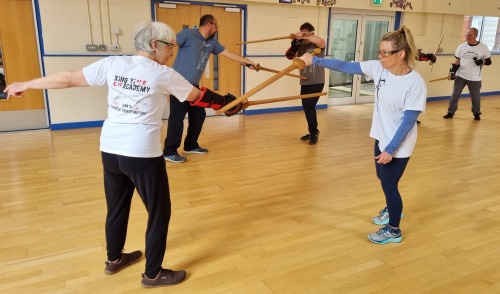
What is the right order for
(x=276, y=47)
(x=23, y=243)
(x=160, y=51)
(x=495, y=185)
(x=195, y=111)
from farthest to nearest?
(x=276, y=47) < (x=195, y=111) < (x=495, y=185) < (x=23, y=243) < (x=160, y=51)

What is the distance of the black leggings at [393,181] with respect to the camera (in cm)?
257

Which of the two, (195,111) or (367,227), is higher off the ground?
(195,111)

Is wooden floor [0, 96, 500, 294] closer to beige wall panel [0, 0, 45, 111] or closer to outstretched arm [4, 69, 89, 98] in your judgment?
beige wall panel [0, 0, 45, 111]

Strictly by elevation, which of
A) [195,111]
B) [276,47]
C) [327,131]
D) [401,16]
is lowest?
[327,131]

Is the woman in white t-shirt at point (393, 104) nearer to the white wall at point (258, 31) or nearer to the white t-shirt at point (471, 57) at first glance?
the white wall at point (258, 31)

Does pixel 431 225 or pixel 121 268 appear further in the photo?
pixel 431 225

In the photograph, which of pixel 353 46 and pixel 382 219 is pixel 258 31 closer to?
pixel 353 46

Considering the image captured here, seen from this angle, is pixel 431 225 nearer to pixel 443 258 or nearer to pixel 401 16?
pixel 443 258

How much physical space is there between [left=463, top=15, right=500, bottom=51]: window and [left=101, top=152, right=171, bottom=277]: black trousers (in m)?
10.7

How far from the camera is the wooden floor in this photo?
2.35 m

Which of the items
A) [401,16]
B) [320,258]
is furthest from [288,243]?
[401,16]

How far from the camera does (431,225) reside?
3076 mm

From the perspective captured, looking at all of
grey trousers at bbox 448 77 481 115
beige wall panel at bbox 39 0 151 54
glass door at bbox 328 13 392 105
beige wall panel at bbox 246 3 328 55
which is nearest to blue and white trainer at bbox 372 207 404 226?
beige wall panel at bbox 39 0 151 54

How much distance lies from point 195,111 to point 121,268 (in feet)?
8.62
